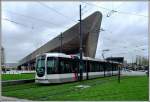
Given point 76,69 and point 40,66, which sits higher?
point 40,66

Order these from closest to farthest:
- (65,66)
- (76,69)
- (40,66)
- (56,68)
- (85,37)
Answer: (56,68), (40,66), (65,66), (76,69), (85,37)

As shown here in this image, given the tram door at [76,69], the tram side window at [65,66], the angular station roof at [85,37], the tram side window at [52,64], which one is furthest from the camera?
the angular station roof at [85,37]

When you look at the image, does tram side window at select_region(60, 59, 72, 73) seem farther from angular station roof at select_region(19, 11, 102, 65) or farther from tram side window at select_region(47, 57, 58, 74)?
angular station roof at select_region(19, 11, 102, 65)

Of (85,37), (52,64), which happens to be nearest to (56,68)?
(52,64)

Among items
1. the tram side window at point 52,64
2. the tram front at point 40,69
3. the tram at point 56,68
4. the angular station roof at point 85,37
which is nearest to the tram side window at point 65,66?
the tram at point 56,68

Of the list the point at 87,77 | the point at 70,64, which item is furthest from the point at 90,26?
the point at 70,64

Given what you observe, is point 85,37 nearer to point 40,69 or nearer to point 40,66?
point 40,66

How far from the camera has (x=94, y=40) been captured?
87.6 m

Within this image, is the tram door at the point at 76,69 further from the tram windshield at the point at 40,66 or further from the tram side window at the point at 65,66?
the tram windshield at the point at 40,66

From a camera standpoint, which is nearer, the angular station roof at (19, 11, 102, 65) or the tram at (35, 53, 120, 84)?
the tram at (35, 53, 120, 84)

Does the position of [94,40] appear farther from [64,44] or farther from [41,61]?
[41,61]

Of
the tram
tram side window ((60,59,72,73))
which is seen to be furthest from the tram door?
tram side window ((60,59,72,73))

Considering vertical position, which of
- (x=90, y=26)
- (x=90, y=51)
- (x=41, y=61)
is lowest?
(x=41, y=61)

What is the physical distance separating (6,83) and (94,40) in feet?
203
